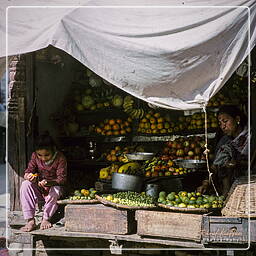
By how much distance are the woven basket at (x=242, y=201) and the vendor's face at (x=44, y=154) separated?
2.50 metres

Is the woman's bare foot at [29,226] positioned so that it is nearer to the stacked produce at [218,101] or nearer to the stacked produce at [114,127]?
the stacked produce at [114,127]

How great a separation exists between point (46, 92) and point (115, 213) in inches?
125

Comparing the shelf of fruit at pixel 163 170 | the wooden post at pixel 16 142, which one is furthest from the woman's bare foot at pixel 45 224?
the shelf of fruit at pixel 163 170

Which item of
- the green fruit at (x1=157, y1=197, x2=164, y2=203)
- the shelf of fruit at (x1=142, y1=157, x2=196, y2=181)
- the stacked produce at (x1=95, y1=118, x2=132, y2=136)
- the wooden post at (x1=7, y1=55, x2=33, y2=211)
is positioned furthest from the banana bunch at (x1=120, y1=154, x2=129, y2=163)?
the green fruit at (x1=157, y1=197, x2=164, y2=203)

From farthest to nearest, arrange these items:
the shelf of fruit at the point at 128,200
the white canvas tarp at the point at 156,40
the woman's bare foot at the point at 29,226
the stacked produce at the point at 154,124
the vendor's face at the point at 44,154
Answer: the stacked produce at the point at 154,124 → the vendor's face at the point at 44,154 → the woman's bare foot at the point at 29,226 → the shelf of fruit at the point at 128,200 → the white canvas tarp at the point at 156,40

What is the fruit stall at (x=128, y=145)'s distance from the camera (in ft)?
15.0

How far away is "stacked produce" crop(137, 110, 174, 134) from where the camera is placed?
749 centimetres

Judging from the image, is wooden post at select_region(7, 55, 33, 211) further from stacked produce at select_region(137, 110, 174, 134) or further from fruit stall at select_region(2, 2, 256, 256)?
stacked produce at select_region(137, 110, 174, 134)

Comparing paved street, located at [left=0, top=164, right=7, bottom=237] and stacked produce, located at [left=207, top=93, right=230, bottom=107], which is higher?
stacked produce, located at [left=207, top=93, right=230, bottom=107]

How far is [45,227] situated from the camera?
559cm

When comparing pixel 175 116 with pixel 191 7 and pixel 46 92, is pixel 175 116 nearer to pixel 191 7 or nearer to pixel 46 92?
pixel 46 92

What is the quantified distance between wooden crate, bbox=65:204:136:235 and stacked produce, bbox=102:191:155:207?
106mm

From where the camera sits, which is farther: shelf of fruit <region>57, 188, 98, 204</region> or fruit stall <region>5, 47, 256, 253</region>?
shelf of fruit <region>57, 188, 98, 204</region>

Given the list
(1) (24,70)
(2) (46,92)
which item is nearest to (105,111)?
(2) (46,92)
